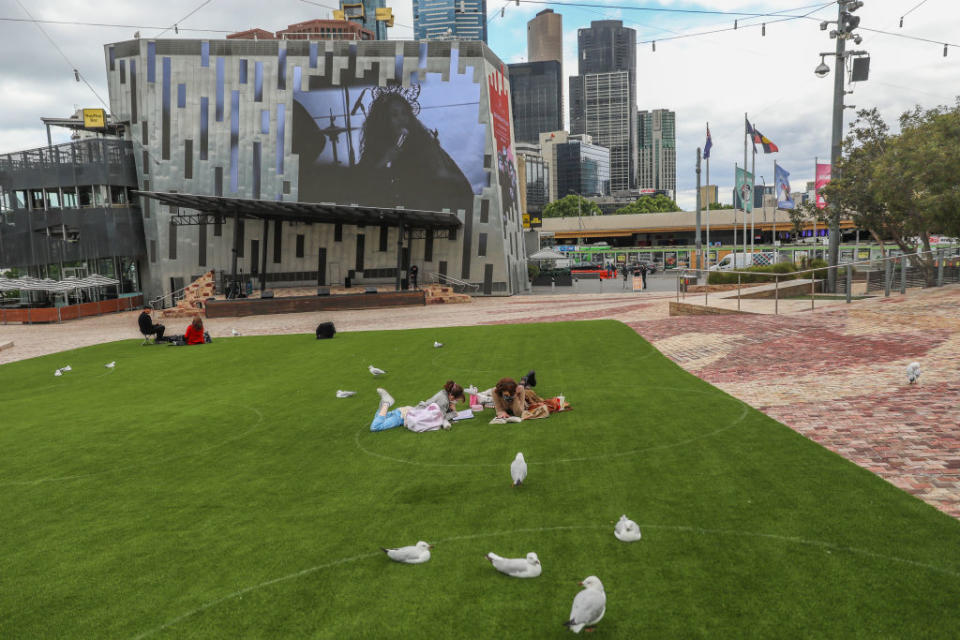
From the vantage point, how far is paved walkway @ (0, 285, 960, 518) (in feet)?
27.0

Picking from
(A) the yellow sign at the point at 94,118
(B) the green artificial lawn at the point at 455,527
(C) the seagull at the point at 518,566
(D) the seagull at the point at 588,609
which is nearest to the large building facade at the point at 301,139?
(A) the yellow sign at the point at 94,118

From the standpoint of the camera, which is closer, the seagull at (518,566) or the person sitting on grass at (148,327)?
the seagull at (518,566)

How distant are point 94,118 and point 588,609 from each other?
53.7 m

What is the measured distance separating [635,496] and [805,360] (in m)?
9.53

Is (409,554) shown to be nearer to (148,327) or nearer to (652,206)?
(148,327)

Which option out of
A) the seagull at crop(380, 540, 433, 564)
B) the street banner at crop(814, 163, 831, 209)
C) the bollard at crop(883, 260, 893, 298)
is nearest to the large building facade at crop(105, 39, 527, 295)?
the street banner at crop(814, 163, 831, 209)

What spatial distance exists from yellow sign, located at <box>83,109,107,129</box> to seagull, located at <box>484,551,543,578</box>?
52496 millimetres

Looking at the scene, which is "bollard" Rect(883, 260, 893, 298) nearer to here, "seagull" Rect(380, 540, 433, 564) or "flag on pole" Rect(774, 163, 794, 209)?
"flag on pole" Rect(774, 163, 794, 209)

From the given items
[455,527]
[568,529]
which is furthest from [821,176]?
[455,527]

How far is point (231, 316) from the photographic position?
36344mm

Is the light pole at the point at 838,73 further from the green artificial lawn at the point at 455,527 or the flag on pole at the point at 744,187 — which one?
the green artificial lawn at the point at 455,527

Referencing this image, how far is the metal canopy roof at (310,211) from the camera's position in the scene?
37250 mm

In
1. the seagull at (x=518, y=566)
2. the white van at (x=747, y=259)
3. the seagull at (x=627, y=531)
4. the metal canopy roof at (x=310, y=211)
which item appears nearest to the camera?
the seagull at (x=518, y=566)

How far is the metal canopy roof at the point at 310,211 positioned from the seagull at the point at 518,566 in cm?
3507
